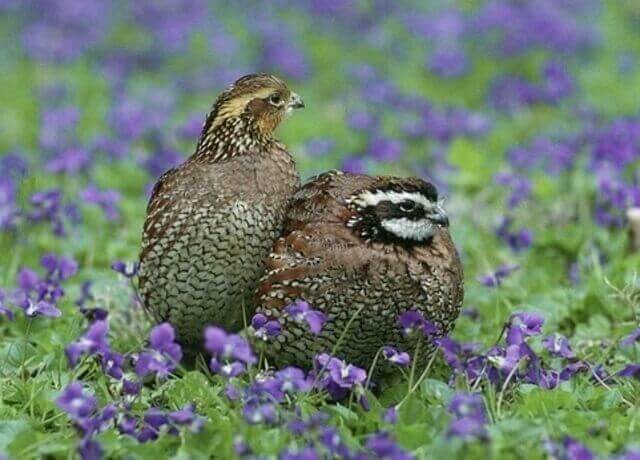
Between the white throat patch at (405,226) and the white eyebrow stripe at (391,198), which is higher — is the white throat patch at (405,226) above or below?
below

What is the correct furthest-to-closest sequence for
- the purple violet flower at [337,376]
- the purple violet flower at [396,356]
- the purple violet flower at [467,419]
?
the purple violet flower at [396,356]
the purple violet flower at [337,376]
the purple violet flower at [467,419]

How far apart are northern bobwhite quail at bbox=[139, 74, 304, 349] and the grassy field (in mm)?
242

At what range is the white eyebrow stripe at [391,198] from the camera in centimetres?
550

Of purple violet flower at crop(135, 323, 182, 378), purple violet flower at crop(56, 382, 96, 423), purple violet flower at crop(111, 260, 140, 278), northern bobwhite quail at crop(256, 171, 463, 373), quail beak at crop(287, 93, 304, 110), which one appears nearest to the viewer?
purple violet flower at crop(56, 382, 96, 423)

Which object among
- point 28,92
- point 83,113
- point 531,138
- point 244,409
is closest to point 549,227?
point 531,138

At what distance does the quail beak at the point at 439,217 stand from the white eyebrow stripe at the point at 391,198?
3cm

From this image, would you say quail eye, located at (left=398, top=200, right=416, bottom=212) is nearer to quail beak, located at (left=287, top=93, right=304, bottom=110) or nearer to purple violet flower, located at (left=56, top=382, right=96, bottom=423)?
quail beak, located at (left=287, top=93, right=304, bottom=110)

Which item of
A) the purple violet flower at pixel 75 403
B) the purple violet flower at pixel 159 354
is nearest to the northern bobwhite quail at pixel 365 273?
the purple violet flower at pixel 159 354

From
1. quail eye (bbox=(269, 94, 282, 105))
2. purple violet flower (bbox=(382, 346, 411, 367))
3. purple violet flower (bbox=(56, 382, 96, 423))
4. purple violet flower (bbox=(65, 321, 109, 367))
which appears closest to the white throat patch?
purple violet flower (bbox=(382, 346, 411, 367))

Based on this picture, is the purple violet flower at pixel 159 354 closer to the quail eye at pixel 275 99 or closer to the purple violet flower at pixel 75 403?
the purple violet flower at pixel 75 403

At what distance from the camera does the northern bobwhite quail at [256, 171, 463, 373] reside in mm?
5461

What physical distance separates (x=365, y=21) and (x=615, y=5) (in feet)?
9.54

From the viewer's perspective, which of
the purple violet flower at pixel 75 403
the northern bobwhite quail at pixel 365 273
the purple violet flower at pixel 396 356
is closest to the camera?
the purple violet flower at pixel 75 403

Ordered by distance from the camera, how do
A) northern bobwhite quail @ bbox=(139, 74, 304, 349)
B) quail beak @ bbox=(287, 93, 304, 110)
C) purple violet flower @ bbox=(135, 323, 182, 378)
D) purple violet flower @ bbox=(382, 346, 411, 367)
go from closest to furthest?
→ purple violet flower @ bbox=(135, 323, 182, 378)
purple violet flower @ bbox=(382, 346, 411, 367)
northern bobwhite quail @ bbox=(139, 74, 304, 349)
quail beak @ bbox=(287, 93, 304, 110)
